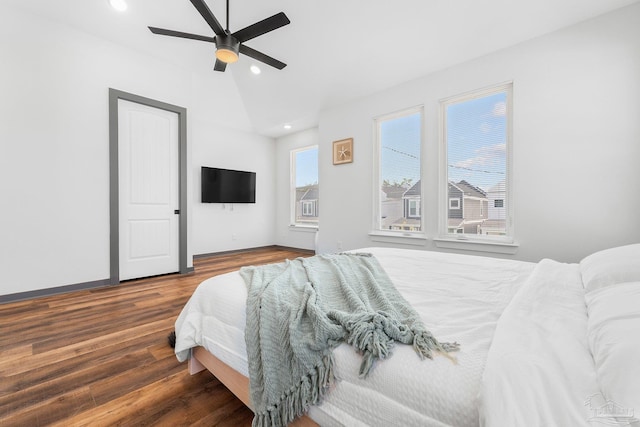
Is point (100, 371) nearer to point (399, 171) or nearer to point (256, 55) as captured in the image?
point (256, 55)

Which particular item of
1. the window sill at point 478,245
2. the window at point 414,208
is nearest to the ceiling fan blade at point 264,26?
the window at point 414,208

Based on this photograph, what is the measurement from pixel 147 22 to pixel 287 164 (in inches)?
136

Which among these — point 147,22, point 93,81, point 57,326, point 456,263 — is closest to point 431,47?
point 456,263

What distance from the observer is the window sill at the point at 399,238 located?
11.4 feet

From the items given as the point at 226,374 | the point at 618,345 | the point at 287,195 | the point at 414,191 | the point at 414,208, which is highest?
the point at 287,195

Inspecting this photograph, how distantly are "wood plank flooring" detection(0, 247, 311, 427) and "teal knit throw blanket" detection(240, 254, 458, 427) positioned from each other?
49 cm

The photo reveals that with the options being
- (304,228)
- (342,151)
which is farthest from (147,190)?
(304,228)

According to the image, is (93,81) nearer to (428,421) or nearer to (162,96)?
Result: (162,96)

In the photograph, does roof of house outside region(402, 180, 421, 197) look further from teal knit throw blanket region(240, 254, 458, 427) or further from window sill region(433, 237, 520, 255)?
teal knit throw blanket region(240, 254, 458, 427)

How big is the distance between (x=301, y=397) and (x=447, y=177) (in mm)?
3161

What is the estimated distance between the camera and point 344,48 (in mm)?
3320

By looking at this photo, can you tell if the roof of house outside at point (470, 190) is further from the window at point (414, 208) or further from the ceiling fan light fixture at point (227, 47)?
the ceiling fan light fixture at point (227, 47)

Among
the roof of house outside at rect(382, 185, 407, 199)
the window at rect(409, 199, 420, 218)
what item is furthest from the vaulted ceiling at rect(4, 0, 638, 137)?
the window at rect(409, 199, 420, 218)

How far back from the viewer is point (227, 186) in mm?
5281
